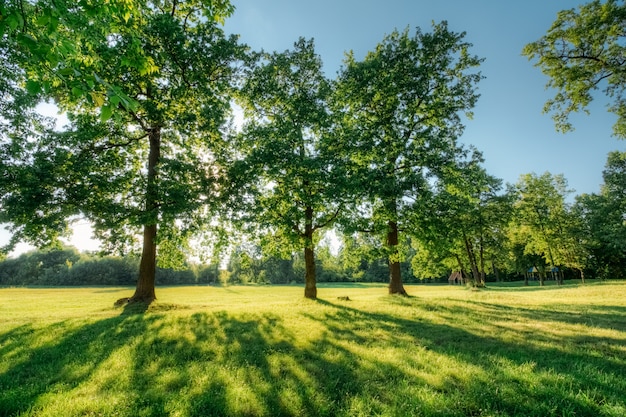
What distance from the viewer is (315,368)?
696 centimetres

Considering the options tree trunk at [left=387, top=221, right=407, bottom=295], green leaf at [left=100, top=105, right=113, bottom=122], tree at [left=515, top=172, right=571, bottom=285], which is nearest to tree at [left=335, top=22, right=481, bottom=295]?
tree trunk at [left=387, top=221, right=407, bottom=295]

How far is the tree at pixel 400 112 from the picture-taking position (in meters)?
20.6

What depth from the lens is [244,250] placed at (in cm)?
2072

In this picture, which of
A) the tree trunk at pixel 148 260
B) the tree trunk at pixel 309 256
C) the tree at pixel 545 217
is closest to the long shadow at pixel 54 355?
the tree trunk at pixel 148 260

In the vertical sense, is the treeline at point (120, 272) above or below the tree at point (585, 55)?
below

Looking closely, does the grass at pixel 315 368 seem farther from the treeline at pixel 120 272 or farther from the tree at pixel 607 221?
the treeline at pixel 120 272

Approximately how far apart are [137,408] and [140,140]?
18734mm

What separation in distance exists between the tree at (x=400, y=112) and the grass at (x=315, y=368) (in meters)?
9.87

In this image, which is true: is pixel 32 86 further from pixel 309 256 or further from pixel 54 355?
pixel 309 256

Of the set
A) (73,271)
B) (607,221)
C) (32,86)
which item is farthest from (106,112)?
(73,271)

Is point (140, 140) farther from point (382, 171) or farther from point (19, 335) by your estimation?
point (382, 171)

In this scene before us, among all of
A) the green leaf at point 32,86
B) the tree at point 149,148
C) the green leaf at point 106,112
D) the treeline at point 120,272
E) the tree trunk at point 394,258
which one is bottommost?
the treeline at point 120,272

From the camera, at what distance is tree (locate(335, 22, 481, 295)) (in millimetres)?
20562

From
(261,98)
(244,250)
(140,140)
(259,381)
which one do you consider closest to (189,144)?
(140,140)
